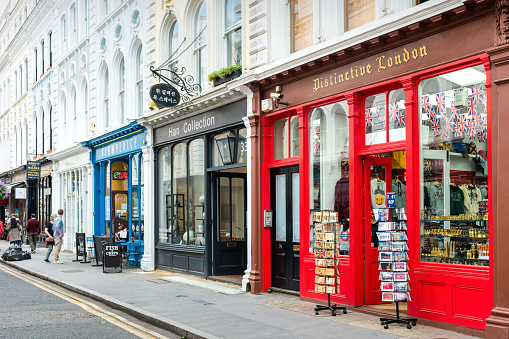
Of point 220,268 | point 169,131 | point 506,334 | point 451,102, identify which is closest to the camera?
point 506,334

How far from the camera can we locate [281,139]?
12570 millimetres

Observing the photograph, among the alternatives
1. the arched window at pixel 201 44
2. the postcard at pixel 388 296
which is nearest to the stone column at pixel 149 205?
the arched window at pixel 201 44

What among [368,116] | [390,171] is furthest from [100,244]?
[368,116]

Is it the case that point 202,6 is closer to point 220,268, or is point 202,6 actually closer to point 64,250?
point 220,268

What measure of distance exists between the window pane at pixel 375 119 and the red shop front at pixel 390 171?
0.7 inches

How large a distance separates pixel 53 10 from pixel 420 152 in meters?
25.2

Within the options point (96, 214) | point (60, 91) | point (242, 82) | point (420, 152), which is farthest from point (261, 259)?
point (60, 91)

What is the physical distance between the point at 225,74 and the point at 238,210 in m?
3.62

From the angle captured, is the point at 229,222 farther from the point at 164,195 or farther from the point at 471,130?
the point at 471,130

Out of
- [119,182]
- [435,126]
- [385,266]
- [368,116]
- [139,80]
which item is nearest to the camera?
[385,266]

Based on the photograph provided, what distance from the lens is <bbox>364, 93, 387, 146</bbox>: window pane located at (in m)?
9.93

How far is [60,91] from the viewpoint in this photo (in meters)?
28.2

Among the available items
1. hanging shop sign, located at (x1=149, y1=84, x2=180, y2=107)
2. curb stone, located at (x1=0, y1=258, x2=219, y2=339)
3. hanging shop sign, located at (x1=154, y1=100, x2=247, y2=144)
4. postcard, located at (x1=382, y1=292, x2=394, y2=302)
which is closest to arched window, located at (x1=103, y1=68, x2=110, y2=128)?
hanging shop sign, located at (x1=154, y1=100, x2=247, y2=144)

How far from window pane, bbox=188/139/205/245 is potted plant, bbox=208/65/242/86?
1955 mm
